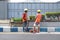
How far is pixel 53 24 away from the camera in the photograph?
19.1 metres

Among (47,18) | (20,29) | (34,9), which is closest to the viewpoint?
(20,29)

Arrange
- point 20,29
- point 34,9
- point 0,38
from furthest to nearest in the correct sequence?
point 34,9
point 20,29
point 0,38

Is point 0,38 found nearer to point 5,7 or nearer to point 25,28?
point 25,28

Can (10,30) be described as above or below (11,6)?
below

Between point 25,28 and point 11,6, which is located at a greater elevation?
point 11,6

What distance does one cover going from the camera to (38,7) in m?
31.9

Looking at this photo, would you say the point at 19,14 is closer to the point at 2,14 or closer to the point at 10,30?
the point at 2,14

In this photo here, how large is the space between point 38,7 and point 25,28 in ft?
58.7

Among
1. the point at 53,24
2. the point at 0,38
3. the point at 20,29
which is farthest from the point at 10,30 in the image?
the point at 53,24

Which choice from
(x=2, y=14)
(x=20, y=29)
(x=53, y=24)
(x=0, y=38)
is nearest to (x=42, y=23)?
Result: (x=53, y=24)

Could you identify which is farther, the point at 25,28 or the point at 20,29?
the point at 20,29

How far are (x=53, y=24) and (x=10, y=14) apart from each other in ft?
47.2

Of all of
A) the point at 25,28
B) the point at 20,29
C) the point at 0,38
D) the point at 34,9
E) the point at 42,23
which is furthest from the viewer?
the point at 34,9

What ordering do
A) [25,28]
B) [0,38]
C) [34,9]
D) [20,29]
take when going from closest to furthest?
1. [0,38]
2. [25,28]
3. [20,29]
4. [34,9]
